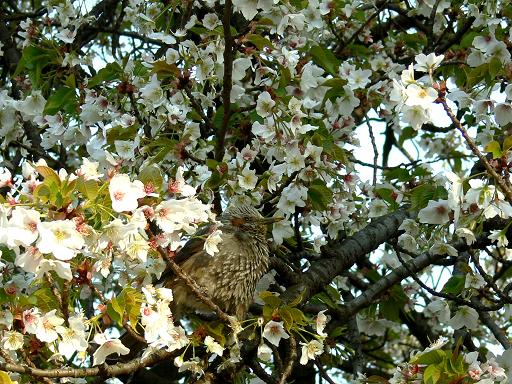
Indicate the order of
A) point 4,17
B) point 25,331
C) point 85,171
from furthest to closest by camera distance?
point 4,17, point 25,331, point 85,171

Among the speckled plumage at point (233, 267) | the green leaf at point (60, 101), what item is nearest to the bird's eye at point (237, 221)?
the speckled plumage at point (233, 267)

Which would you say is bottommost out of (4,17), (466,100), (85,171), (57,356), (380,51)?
(57,356)

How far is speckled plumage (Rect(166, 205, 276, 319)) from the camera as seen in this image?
513 cm

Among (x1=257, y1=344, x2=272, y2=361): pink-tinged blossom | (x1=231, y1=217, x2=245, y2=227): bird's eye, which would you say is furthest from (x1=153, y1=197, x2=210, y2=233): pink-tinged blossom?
(x1=231, y1=217, x2=245, y2=227): bird's eye

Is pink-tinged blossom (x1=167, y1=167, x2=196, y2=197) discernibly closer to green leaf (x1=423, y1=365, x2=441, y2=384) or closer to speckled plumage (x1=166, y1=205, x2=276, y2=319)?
green leaf (x1=423, y1=365, x2=441, y2=384)

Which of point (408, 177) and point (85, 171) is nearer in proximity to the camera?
point (85, 171)

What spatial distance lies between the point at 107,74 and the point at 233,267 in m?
1.33

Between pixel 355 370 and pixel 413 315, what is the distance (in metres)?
2.06

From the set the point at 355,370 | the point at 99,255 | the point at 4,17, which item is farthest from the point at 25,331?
the point at 4,17

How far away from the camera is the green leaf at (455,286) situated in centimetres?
481

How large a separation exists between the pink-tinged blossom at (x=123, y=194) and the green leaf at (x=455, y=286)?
237cm

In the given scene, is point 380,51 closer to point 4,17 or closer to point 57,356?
point 4,17

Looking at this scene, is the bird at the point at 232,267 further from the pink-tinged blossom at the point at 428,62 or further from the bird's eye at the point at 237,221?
the pink-tinged blossom at the point at 428,62

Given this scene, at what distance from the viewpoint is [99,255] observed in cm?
309
